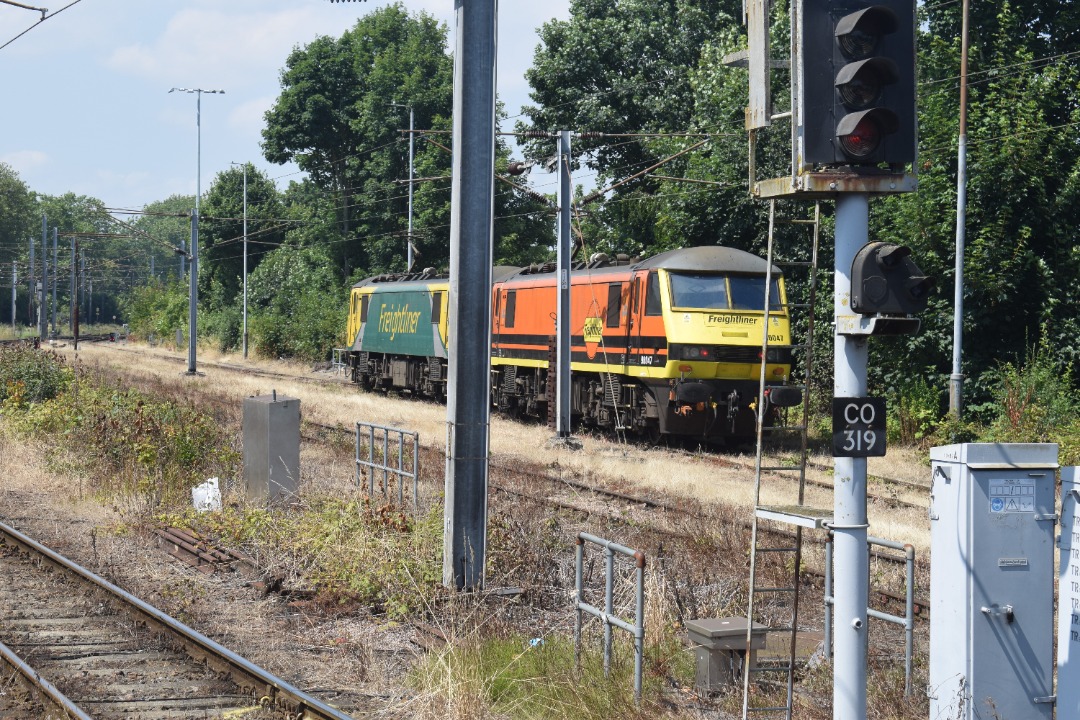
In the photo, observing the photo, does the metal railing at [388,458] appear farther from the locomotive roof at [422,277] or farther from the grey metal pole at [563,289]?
the locomotive roof at [422,277]

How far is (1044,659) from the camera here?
590 centimetres

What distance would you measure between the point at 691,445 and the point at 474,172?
14022mm

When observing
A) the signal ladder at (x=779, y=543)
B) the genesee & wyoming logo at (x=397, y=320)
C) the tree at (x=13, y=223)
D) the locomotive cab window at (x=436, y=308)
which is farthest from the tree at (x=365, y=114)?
the tree at (x=13, y=223)

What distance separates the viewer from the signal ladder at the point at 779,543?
561 cm

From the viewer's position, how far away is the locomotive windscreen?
20.1 m

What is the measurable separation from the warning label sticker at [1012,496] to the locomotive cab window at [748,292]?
14287 millimetres

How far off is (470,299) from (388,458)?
314 inches

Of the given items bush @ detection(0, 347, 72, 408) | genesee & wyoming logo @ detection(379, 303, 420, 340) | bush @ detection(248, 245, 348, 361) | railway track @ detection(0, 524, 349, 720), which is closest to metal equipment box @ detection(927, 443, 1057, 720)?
railway track @ detection(0, 524, 349, 720)

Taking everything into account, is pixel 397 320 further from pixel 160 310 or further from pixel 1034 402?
pixel 160 310

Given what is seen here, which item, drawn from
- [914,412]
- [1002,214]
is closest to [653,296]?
[914,412]

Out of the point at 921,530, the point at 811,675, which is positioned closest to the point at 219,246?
the point at 921,530

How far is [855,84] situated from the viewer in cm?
523

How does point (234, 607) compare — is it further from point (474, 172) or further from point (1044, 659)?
point (1044, 659)

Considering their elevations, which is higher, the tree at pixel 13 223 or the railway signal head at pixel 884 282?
the tree at pixel 13 223
